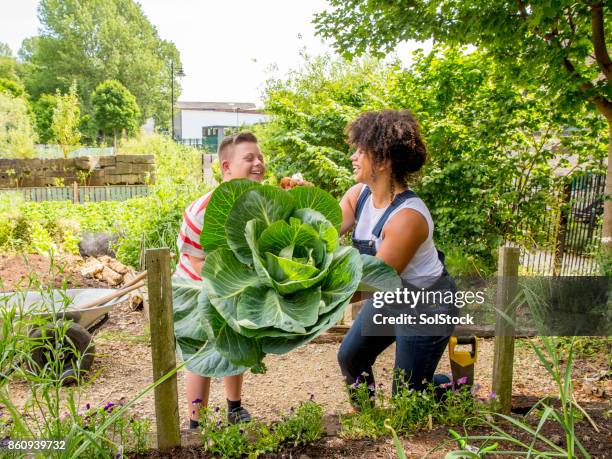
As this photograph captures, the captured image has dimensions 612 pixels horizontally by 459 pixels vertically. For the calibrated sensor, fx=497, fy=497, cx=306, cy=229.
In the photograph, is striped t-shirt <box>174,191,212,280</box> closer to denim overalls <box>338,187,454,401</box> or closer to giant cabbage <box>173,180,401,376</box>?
denim overalls <box>338,187,454,401</box>

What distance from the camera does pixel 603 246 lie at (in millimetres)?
3988

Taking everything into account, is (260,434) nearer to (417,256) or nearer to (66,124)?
(417,256)

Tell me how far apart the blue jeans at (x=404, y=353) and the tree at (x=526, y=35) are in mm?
2193

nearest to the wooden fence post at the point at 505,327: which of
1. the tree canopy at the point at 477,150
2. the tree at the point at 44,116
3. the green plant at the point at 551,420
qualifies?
the green plant at the point at 551,420

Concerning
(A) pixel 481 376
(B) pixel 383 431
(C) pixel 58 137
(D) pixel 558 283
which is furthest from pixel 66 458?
(C) pixel 58 137

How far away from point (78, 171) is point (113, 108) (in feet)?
67.7

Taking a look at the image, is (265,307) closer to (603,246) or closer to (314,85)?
(603,246)

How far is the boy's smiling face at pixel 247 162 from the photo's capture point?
1.96 meters

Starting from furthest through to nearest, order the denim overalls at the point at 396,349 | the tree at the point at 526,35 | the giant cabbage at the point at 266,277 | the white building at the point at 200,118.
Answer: the white building at the point at 200,118
the tree at the point at 526,35
the denim overalls at the point at 396,349
the giant cabbage at the point at 266,277

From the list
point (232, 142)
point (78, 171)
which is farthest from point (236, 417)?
point (78, 171)

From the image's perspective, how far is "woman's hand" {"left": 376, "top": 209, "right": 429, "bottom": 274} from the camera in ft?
5.04

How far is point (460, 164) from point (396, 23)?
175 cm

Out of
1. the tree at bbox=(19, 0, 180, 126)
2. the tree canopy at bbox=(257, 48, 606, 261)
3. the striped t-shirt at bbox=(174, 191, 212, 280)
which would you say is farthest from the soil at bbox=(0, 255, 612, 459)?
the tree at bbox=(19, 0, 180, 126)

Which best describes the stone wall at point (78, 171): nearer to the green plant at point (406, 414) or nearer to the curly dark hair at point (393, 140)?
the curly dark hair at point (393, 140)
